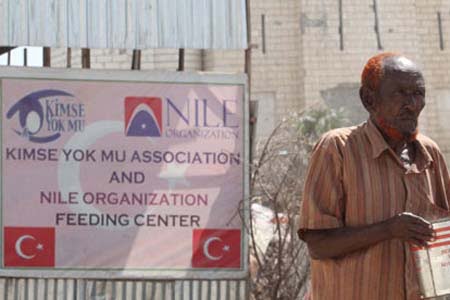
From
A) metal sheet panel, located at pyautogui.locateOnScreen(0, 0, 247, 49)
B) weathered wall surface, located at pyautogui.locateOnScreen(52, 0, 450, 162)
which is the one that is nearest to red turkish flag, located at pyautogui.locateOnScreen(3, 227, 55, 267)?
metal sheet panel, located at pyautogui.locateOnScreen(0, 0, 247, 49)

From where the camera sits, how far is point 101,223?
24.5 feet

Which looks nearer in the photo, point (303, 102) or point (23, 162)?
point (23, 162)

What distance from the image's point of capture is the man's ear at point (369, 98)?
351 centimetres

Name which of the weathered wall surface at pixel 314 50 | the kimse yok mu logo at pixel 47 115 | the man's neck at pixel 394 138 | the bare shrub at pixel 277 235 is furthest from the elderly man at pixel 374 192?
the weathered wall surface at pixel 314 50

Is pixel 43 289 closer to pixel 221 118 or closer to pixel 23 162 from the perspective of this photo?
pixel 23 162

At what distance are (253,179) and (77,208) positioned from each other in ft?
5.35

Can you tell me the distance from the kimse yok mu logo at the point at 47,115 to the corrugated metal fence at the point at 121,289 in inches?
37.9

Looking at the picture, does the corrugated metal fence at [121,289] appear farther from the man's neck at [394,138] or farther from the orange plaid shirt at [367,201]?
the man's neck at [394,138]

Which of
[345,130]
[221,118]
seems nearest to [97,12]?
[221,118]

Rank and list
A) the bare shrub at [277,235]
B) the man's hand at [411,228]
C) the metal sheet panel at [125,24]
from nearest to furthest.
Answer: the man's hand at [411,228] < the metal sheet panel at [125,24] < the bare shrub at [277,235]

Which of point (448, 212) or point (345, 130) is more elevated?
point (345, 130)

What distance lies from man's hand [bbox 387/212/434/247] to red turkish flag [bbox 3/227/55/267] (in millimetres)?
4441

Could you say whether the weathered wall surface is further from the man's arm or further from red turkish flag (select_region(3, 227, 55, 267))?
the man's arm

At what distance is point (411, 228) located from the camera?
3.27 meters
